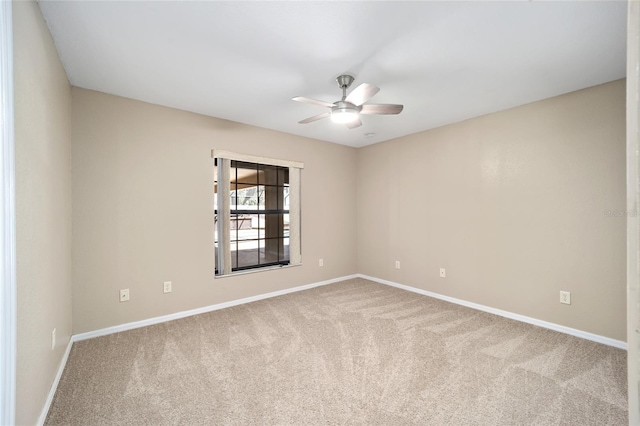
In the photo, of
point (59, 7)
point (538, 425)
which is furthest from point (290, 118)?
point (538, 425)

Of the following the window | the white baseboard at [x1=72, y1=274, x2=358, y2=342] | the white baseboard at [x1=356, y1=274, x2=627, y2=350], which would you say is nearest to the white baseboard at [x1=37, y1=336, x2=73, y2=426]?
the white baseboard at [x1=72, y1=274, x2=358, y2=342]

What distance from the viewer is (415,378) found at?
2115mm

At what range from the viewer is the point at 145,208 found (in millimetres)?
3080

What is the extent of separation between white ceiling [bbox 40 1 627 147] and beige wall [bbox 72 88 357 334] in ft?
1.13

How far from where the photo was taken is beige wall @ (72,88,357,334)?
9.04 feet

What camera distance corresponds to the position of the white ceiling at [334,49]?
1729mm

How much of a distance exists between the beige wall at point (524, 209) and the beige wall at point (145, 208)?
214 cm

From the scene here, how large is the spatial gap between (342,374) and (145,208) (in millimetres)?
2565

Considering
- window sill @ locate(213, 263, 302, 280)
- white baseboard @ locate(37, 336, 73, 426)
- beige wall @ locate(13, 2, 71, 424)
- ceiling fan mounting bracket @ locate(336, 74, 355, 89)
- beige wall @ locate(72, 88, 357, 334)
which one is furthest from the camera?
window sill @ locate(213, 263, 302, 280)

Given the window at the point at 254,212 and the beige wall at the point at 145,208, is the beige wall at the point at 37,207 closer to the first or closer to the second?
the beige wall at the point at 145,208

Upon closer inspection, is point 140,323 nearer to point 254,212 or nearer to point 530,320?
point 254,212

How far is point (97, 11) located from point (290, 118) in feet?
6.91

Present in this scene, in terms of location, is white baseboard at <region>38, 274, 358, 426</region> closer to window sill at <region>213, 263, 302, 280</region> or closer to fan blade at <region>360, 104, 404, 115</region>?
window sill at <region>213, 263, 302, 280</region>

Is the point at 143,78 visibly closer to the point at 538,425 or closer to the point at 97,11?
the point at 97,11
